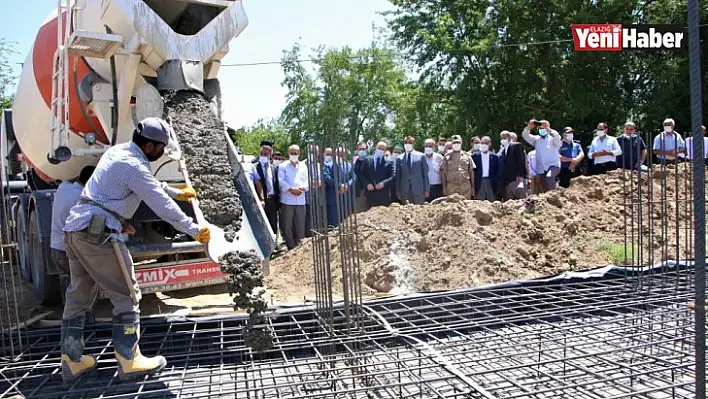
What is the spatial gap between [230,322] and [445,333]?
6.03 feet

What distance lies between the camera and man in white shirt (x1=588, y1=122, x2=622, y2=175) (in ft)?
36.0

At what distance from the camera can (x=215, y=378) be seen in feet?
14.0

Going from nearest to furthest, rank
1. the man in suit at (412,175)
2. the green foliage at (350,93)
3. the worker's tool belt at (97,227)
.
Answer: the worker's tool belt at (97,227), the man in suit at (412,175), the green foliage at (350,93)

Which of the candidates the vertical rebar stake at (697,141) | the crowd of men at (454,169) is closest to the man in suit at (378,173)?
the crowd of men at (454,169)

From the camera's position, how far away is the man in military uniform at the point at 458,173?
34.8 feet

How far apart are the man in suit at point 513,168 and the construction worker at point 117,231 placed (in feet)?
25.5

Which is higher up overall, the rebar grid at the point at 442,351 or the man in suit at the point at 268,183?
the man in suit at the point at 268,183

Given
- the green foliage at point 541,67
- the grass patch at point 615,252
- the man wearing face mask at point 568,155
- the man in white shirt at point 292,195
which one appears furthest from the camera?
the green foliage at point 541,67

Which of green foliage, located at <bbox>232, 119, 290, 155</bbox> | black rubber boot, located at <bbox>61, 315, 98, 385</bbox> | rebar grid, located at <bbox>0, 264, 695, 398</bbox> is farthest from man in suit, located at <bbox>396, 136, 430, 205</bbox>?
green foliage, located at <bbox>232, 119, 290, 155</bbox>

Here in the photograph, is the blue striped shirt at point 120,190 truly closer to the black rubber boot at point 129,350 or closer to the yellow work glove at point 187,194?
the yellow work glove at point 187,194

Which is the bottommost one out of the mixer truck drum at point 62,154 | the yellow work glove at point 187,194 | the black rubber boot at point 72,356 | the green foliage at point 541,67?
the black rubber boot at point 72,356

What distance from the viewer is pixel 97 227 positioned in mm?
3740

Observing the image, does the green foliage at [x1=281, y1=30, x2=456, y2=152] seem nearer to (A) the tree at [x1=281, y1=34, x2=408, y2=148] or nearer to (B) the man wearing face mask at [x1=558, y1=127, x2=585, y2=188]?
(A) the tree at [x1=281, y1=34, x2=408, y2=148]

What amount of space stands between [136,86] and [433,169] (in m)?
6.57
